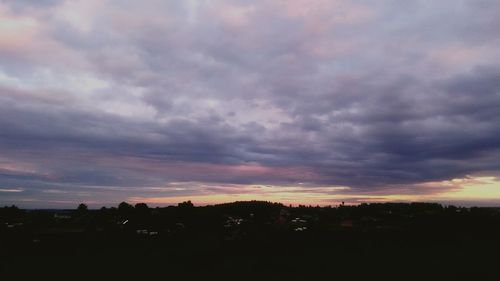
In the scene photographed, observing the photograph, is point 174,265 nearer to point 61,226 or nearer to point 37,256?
point 37,256

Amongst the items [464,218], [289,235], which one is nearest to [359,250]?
[289,235]

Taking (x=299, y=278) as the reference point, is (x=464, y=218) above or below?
above

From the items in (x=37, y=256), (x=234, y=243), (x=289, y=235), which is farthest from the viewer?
(x=289, y=235)

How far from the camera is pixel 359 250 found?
65.3 meters

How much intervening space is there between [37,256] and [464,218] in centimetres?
7819

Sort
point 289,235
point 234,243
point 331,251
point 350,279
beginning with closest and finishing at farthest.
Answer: point 350,279, point 331,251, point 234,243, point 289,235

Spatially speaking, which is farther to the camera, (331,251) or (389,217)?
(389,217)

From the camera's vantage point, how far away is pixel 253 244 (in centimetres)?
6919

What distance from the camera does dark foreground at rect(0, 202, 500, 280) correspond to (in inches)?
2060

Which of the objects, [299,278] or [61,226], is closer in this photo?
[299,278]

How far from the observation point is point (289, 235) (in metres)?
78.2

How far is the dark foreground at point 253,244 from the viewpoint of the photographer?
5231cm

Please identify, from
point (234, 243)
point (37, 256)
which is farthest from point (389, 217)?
point (37, 256)

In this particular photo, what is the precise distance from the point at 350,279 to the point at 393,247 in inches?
837
